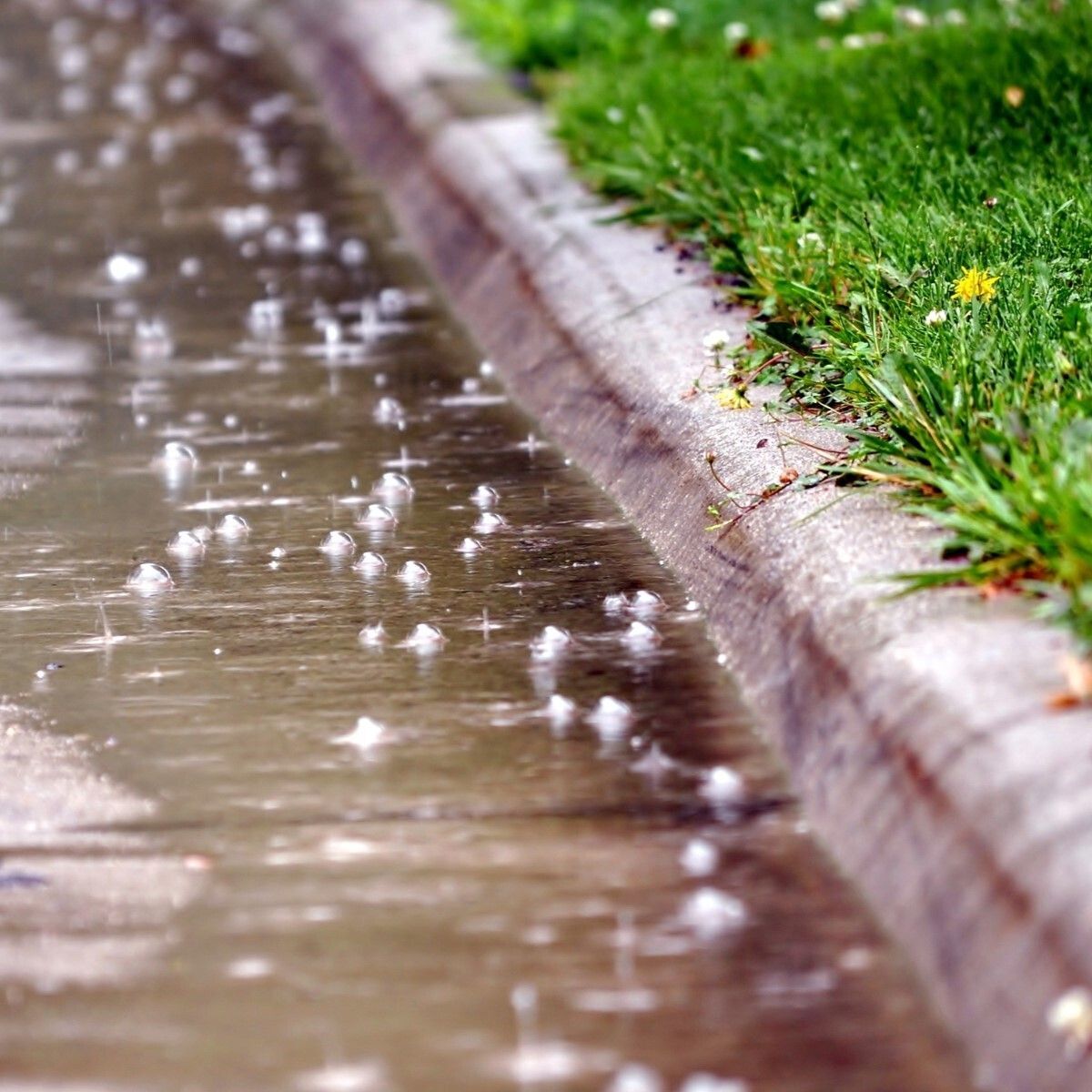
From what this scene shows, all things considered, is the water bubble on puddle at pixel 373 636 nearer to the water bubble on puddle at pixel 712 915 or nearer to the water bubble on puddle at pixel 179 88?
the water bubble on puddle at pixel 712 915

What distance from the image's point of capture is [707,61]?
8133 millimetres

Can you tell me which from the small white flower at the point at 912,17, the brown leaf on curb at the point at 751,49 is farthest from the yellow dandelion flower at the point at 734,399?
the brown leaf on curb at the point at 751,49

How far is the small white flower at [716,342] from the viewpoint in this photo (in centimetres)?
502

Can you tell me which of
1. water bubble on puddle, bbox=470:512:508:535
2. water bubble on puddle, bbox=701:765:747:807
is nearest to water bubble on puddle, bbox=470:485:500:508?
water bubble on puddle, bbox=470:512:508:535

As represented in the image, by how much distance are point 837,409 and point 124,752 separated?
1.60 metres

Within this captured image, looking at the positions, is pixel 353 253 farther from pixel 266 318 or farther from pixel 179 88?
pixel 179 88

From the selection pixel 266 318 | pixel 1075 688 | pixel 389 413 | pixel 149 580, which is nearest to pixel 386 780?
pixel 1075 688

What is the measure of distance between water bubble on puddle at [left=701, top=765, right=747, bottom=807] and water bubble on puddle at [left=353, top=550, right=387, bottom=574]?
1266 millimetres

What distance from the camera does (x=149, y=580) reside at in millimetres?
4508

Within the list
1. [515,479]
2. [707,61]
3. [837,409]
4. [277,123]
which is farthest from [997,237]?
[277,123]

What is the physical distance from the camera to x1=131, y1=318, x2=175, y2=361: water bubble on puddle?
653 cm

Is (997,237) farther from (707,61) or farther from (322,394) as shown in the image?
(707,61)

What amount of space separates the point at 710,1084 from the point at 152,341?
4433mm

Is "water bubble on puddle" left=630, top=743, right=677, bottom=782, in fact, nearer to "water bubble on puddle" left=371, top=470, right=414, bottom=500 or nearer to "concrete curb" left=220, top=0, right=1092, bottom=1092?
"concrete curb" left=220, top=0, right=1092, bottom=1092
